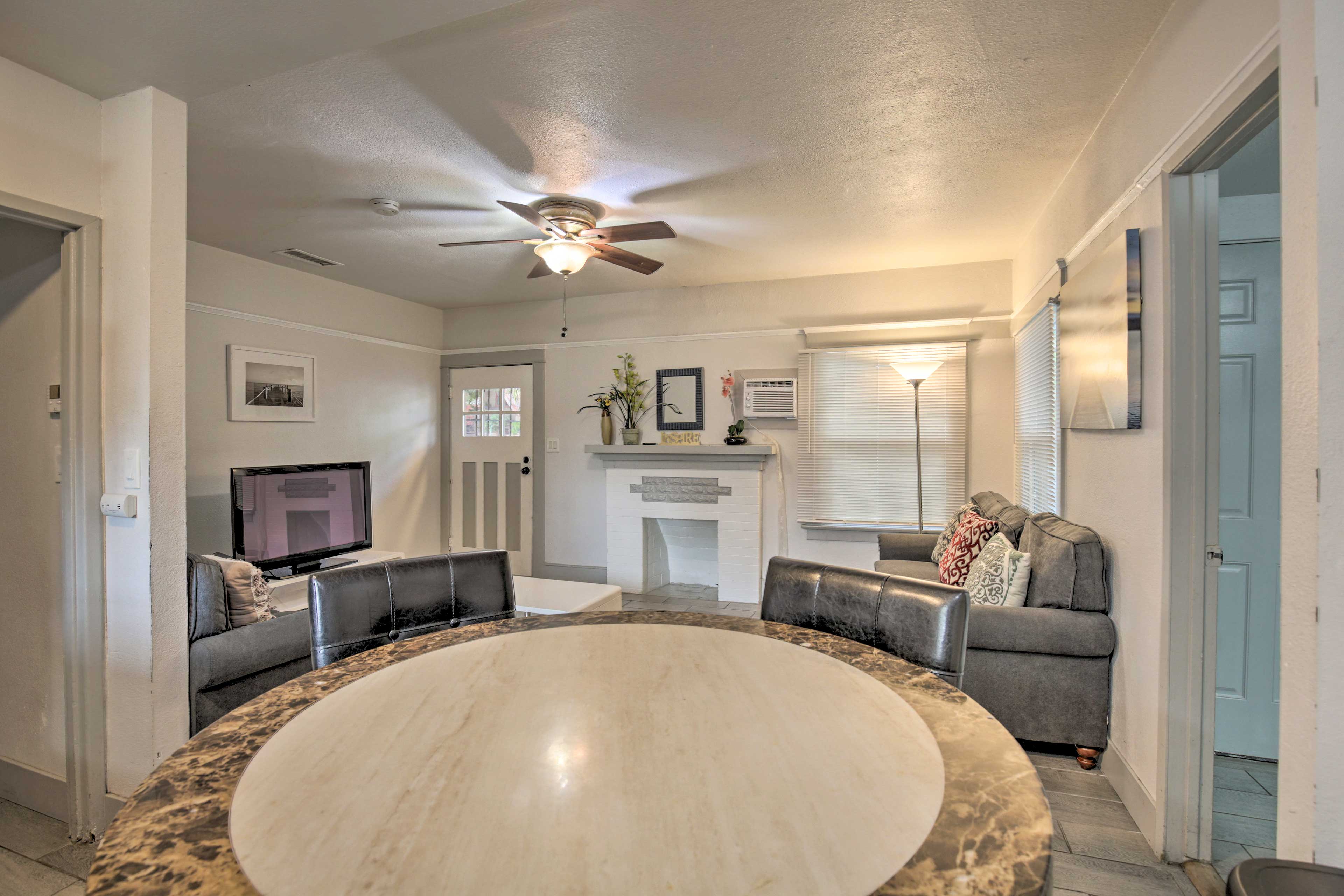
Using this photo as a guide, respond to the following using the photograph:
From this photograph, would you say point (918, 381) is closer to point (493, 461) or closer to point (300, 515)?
point (493, 461)

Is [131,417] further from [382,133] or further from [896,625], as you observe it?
[896,625]

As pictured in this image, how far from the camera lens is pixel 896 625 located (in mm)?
1326

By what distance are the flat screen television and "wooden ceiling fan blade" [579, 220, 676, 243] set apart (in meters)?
2.24

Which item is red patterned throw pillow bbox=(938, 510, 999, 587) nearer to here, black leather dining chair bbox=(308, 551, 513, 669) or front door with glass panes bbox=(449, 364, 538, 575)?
black leather dining chair bbox=(308, 551, 513, 669)

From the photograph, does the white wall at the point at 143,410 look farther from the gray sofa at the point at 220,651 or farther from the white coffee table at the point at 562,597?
the white coffee table at the point at 562,597

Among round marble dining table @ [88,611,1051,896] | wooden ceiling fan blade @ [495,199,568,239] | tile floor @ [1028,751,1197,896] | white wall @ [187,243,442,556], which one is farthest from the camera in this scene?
white wall @ [187,243,442,556]

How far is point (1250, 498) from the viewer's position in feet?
7.78

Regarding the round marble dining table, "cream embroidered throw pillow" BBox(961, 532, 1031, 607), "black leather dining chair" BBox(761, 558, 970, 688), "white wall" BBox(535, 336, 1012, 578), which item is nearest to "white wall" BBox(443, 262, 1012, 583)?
"white wall" BBox(535, 336, 1012, 578)

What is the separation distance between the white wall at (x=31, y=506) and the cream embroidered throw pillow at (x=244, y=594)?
456 mm

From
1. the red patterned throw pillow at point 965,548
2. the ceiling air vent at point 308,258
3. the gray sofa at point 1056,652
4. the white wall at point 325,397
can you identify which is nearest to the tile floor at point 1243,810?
the gray sofa at point 1056,652

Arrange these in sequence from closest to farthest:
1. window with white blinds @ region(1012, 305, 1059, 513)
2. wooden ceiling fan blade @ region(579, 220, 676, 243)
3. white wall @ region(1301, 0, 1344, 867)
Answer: white wall @ region(1301, 0, 1344, 867)
wooden ceiling fan blade @ region(579, 220, 676, 243)
window with white blinds @ region(1012, 305, 1059, 513)

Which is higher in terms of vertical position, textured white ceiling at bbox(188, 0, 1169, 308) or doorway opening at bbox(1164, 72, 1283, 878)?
textured white ceiling at bbox(188, 0, 1169, 308)

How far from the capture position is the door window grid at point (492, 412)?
18.3 feet

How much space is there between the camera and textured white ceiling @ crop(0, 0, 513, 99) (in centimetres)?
160
